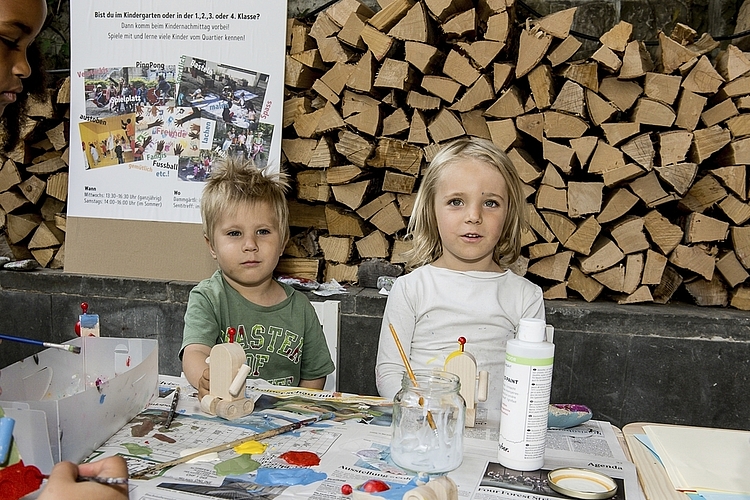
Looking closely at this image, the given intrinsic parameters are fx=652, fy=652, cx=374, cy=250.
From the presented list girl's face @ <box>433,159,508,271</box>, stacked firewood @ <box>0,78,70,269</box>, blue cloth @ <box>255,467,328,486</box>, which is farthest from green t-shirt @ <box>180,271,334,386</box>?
stacked firewood @ <box>0,78,70,269</box>

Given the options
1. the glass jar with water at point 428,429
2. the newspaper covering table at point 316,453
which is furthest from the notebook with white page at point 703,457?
the glass jar with water at point 428,429

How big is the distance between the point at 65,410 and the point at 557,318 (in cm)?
176

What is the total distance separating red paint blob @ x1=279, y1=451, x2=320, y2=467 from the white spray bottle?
0.27 meters

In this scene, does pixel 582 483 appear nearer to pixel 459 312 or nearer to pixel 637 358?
pixel 459 312

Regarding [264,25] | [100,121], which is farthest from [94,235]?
[264,25]

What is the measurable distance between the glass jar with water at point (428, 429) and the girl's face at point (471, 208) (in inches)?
26.1

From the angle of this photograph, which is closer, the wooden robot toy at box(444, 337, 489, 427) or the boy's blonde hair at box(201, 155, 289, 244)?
the wooden robot toy at box(444, 337, 489, 427)

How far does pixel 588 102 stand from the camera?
92.0 inches

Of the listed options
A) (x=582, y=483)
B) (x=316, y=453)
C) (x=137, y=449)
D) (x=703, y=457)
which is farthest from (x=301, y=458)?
(x=703, y=457)

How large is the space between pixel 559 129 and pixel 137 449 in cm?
187

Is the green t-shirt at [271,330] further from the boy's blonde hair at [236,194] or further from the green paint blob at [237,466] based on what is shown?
the green paint blob at [237,466]

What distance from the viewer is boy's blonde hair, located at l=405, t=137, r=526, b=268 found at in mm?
1625

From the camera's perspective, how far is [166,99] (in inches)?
101

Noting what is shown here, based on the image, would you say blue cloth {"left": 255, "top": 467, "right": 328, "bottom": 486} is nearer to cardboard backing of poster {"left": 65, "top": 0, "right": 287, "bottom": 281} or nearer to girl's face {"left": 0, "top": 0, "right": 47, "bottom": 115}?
girl's face {"left": 0, "top": 0, "right": 47, "bottom": 115}
